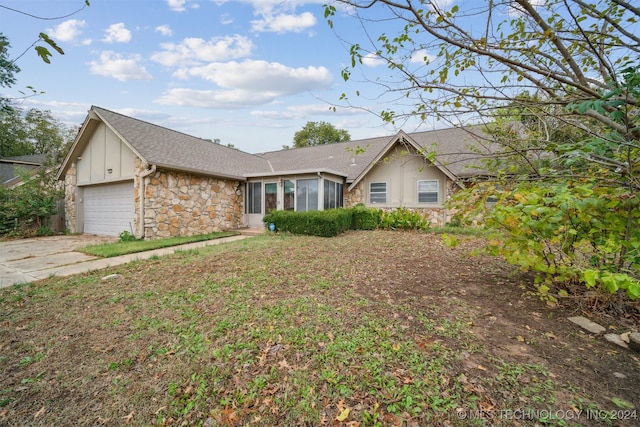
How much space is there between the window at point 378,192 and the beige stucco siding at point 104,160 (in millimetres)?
10688

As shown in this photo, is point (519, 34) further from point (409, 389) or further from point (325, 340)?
point (325, 340)

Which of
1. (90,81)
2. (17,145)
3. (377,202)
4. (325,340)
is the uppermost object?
(17,145)

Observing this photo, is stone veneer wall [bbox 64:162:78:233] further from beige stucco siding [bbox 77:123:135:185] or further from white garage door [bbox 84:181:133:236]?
white garage door [bbox 84:181:133:236]

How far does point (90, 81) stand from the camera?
295 inches

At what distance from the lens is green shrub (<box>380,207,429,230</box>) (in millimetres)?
10570

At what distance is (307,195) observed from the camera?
479 inches

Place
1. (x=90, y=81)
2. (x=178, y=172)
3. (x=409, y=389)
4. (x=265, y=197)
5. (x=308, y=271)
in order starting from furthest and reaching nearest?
(x=265, y=197) < (x=178, y=172) < (x=90, y=81) < (x=308, y=271) < (x=409, y=389)

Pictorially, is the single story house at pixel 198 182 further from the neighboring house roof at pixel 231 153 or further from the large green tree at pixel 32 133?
the large green tree at pixel 32 133

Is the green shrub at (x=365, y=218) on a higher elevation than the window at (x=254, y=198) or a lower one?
lower

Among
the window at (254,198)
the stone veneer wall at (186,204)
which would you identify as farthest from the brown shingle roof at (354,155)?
the stone veneer wall at (186,204)

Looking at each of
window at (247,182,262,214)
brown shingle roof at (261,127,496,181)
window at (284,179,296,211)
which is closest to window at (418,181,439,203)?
brown shingle roof at (261,127,496,181)

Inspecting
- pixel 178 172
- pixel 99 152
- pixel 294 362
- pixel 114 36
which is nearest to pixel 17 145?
pixel 99 152

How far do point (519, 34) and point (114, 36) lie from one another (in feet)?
26.1

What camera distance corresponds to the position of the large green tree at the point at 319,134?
113 feet
